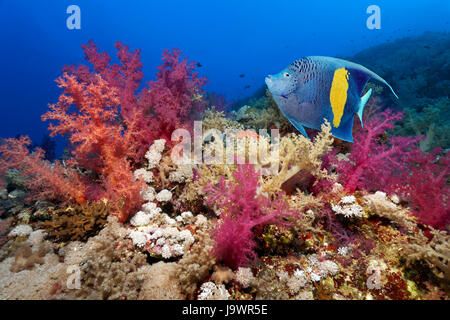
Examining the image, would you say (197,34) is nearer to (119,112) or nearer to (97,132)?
(119,112)

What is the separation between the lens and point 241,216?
6.89ft

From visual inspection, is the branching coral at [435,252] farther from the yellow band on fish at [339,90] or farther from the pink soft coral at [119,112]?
the pink soft coral at [119,112]

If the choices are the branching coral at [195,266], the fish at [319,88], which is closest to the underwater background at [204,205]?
the branching coral at [195,266]

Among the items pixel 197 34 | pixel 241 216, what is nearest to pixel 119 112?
pixel 241 216

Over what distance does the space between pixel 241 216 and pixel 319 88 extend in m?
1.39

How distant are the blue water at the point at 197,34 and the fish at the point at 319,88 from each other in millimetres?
57201

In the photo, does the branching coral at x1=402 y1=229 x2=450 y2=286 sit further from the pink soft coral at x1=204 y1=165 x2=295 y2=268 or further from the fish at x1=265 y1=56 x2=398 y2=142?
the fish at x1=265 y1=56 x2=398 y2=142

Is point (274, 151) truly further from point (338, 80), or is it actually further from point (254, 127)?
point (254, 127)

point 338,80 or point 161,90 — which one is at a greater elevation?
point 161,90

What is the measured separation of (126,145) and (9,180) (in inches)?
127
